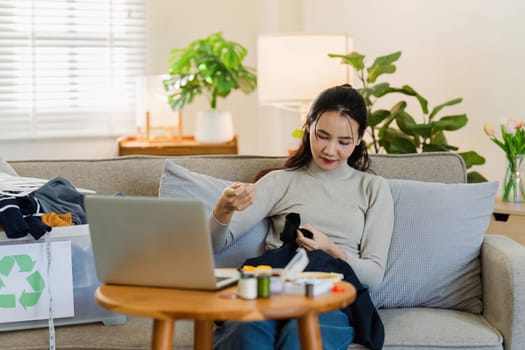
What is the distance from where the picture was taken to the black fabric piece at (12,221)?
6.84ft

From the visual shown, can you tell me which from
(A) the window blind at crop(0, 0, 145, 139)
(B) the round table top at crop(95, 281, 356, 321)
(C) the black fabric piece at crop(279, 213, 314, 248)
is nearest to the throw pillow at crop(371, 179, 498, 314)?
(C) the black fabric piece at crop(279, 213, 314, 248)

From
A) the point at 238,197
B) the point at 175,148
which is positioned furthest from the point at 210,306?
the point at 175,148

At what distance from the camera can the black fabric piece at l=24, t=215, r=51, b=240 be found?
2100mm

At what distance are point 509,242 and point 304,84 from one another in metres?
1.52

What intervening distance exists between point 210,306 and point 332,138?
93 centimetres

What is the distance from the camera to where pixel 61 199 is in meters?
2.32

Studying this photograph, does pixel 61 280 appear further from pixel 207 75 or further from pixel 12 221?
pixel 207 75

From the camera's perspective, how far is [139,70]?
5.30m

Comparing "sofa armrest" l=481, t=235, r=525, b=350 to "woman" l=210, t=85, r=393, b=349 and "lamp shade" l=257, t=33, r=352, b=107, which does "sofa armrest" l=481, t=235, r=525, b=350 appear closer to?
"woman" l=210, t=85, r=393, b=349

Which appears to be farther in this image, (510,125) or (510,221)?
(510,125)

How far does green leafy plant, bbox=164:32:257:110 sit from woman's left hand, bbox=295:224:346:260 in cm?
268

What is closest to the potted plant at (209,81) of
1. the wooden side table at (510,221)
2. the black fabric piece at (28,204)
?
the wooden side table at (510,221)

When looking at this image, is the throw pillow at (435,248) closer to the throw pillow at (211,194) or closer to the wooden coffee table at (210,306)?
the throw pillow at (211,194)

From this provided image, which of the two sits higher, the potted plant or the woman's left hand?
the potted plant
